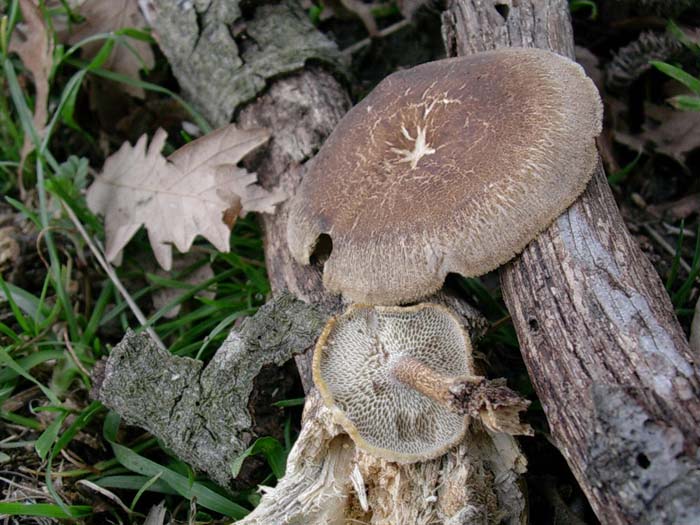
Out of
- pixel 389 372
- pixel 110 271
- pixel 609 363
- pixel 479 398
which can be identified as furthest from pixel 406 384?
pixel 110 271

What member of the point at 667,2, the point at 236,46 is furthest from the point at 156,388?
the point at 667,2

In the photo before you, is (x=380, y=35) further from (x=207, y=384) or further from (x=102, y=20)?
(x=207, y=384)

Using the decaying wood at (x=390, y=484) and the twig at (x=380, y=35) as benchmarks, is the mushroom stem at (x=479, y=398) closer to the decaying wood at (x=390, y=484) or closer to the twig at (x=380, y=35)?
the decaying wood at (x=390, y=484)

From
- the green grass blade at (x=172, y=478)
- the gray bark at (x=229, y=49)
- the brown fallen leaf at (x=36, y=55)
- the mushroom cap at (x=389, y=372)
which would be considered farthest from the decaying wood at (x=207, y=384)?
the brown fallen leaf at (x=36, y=55)

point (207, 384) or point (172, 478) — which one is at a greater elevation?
point (207, 384)

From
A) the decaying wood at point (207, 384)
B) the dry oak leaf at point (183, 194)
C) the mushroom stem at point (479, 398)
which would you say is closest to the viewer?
the mushroom stem at point (479, 398)
